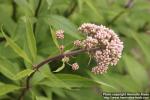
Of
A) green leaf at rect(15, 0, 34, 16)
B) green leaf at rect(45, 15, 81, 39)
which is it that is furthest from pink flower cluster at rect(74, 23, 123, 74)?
green leaf at rect(15, 0, 34, 16)

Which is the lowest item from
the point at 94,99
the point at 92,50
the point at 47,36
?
the point at 94,99

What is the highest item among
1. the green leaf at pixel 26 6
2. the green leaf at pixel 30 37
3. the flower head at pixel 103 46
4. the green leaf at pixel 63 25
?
the green leaf at pixel 26 6

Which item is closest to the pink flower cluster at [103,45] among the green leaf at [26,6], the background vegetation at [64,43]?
the background vegetation at [64,43]

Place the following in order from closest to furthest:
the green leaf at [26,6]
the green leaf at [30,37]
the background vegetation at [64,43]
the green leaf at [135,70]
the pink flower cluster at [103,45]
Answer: the pink flower cluster at [103,45], the green leaf at [30,37], the background vegetation at [64,43], the green leaf at [26,6], the green leaf at [135,70]

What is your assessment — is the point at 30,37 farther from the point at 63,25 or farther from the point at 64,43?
the point at 64,43

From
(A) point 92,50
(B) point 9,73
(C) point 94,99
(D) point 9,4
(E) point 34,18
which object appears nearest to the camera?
(A) point 92,50

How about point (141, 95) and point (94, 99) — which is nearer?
point (94, 99)

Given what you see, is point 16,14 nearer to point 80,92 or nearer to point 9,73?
point 80,92

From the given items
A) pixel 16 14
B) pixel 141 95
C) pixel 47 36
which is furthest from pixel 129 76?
pixel 16 14

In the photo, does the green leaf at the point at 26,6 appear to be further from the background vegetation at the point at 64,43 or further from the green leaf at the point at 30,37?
the green leaf at the point at 30,37
